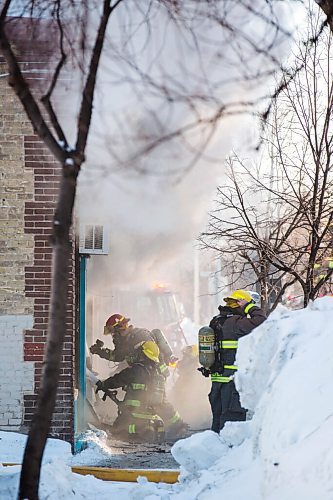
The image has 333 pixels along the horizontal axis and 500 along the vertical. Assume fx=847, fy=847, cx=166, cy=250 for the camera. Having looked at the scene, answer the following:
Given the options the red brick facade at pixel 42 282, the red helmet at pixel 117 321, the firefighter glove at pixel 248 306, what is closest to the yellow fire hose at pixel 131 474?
the red brick facade at pixel 42 282

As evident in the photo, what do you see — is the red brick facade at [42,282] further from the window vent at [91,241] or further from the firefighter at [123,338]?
the firefighter at [123,338]

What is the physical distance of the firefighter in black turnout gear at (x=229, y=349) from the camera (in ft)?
28.6

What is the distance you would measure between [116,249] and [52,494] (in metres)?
8.16

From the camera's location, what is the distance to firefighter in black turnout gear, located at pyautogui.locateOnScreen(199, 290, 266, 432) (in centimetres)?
871

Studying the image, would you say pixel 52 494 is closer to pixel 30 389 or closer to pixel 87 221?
pixel 30 389

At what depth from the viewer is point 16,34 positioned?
508cm

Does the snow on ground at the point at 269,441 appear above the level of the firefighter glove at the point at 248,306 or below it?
below

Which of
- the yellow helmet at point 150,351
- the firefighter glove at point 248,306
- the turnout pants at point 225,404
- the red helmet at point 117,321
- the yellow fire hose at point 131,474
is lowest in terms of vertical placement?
the yellow fire hose at point 131,474

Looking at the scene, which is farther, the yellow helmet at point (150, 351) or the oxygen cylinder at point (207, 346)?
the yellow helmet at point (150, 351)

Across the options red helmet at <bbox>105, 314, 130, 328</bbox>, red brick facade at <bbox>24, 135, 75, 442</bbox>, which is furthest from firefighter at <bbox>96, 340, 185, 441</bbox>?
red brick facade at <bbox>24, 135, 75, 442</bbox>

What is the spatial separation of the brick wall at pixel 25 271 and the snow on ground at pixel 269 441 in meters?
2.34

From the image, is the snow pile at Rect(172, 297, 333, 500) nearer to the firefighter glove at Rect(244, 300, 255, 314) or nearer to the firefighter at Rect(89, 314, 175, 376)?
the firefighter glove at Rect(244, 300, 255, 314)

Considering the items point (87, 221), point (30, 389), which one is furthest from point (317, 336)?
point (87, 221)

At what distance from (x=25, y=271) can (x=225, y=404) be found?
2473mm
